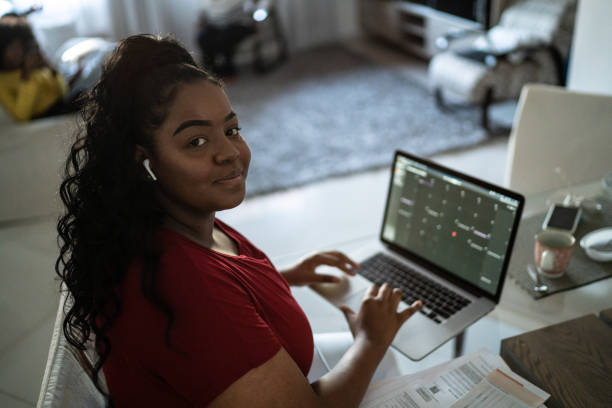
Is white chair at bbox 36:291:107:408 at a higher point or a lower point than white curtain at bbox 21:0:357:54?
higher

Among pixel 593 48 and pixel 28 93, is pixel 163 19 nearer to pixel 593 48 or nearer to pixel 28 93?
pixel 28 93

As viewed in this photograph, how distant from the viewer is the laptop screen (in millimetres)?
1220

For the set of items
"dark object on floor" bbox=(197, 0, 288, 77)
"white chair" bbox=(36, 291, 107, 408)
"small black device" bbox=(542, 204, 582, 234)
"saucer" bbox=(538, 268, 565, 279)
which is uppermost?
"white chair" bbox=(36, 291, 107, 408)

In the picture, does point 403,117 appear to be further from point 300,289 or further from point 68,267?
point 68,267

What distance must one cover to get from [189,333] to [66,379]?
254mm

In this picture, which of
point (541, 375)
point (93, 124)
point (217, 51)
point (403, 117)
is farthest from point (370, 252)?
point (217, 51)

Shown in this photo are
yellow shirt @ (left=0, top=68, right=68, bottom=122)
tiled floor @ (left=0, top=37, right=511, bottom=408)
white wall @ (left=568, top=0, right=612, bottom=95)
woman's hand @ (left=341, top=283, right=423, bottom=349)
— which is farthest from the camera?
yellow shirt @ (left=0, top=68, right=68, bottom=122)

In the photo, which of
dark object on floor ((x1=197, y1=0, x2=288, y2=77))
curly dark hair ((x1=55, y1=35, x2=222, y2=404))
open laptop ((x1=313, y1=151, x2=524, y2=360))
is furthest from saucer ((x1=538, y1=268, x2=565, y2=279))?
dark object on floor ((x1=197, y1=0, x2=288, y2=77))

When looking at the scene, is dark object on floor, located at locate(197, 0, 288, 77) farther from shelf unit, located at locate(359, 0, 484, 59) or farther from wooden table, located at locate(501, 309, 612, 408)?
wooden table, located at locate(501, 309, 612, 408)

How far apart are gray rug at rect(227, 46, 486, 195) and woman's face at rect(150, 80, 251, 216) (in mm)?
2216

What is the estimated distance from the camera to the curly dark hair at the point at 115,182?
2.82 feet

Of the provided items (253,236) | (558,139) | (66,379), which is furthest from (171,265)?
(253,236)

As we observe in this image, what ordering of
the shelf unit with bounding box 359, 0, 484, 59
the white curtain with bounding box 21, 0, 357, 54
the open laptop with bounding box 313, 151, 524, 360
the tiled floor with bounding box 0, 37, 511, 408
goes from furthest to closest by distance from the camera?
the white curtain with bounding box 21, 0, 357, 54 → the shelf unit with bounding box 359, 0, 484, 59 → the tiled floor with bounding box 0, 37, 511, 408 → the open laptop with bounding box 313, 151, 524, 360

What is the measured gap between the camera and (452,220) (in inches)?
51.9
